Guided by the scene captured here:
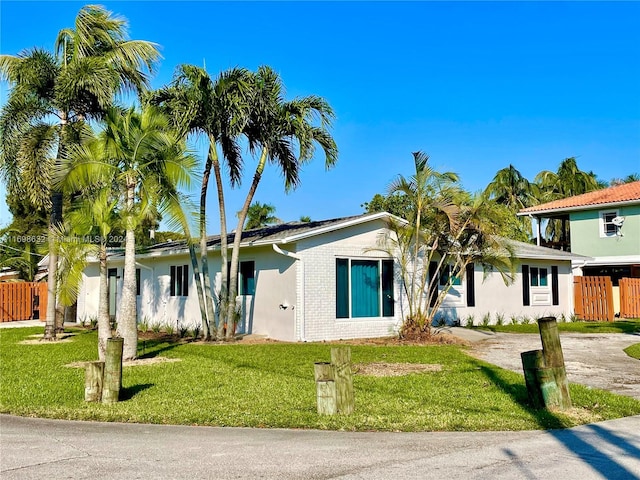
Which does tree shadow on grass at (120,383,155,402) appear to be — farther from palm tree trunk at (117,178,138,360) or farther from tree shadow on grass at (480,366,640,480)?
tree shadow on grass at (480,366,640,480)

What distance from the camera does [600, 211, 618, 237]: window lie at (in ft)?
89.9

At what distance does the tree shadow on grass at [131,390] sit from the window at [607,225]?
78.0 ft

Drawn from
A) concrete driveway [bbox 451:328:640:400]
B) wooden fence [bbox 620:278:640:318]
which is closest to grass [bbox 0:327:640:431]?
concrete driveway [bbox 451:328:640:400]

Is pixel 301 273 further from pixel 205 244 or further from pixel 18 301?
pixel 18 301

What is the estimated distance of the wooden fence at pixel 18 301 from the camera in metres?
28.5

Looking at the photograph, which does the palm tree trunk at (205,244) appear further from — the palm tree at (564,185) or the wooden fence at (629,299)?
the palm tree at (564,185)

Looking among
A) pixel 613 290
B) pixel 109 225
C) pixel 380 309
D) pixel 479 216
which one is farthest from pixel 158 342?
pixel 613 290

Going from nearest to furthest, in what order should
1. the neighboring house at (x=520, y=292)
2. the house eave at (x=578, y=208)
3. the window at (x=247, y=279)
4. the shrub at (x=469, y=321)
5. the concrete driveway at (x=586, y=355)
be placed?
the concrete driveway at (x=586, y=355)
the window at (x=247, y=279)
the shrub at (x=469, y=321)
the neighboring house at (x=520, y=292)
the house eave at (x=578, y=208)

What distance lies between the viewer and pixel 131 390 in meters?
9.62

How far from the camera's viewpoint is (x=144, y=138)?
13164mm

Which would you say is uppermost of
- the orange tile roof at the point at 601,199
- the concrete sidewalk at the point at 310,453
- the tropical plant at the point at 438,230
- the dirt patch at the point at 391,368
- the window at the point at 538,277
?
the orange tile roof at the point at 601,199

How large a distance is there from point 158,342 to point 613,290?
1971 cm

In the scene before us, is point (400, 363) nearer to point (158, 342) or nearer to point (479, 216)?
point (479, 216)

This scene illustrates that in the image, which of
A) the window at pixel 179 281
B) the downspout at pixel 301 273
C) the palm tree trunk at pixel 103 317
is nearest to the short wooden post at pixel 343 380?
the palm tree trunk at pixel 103 317
